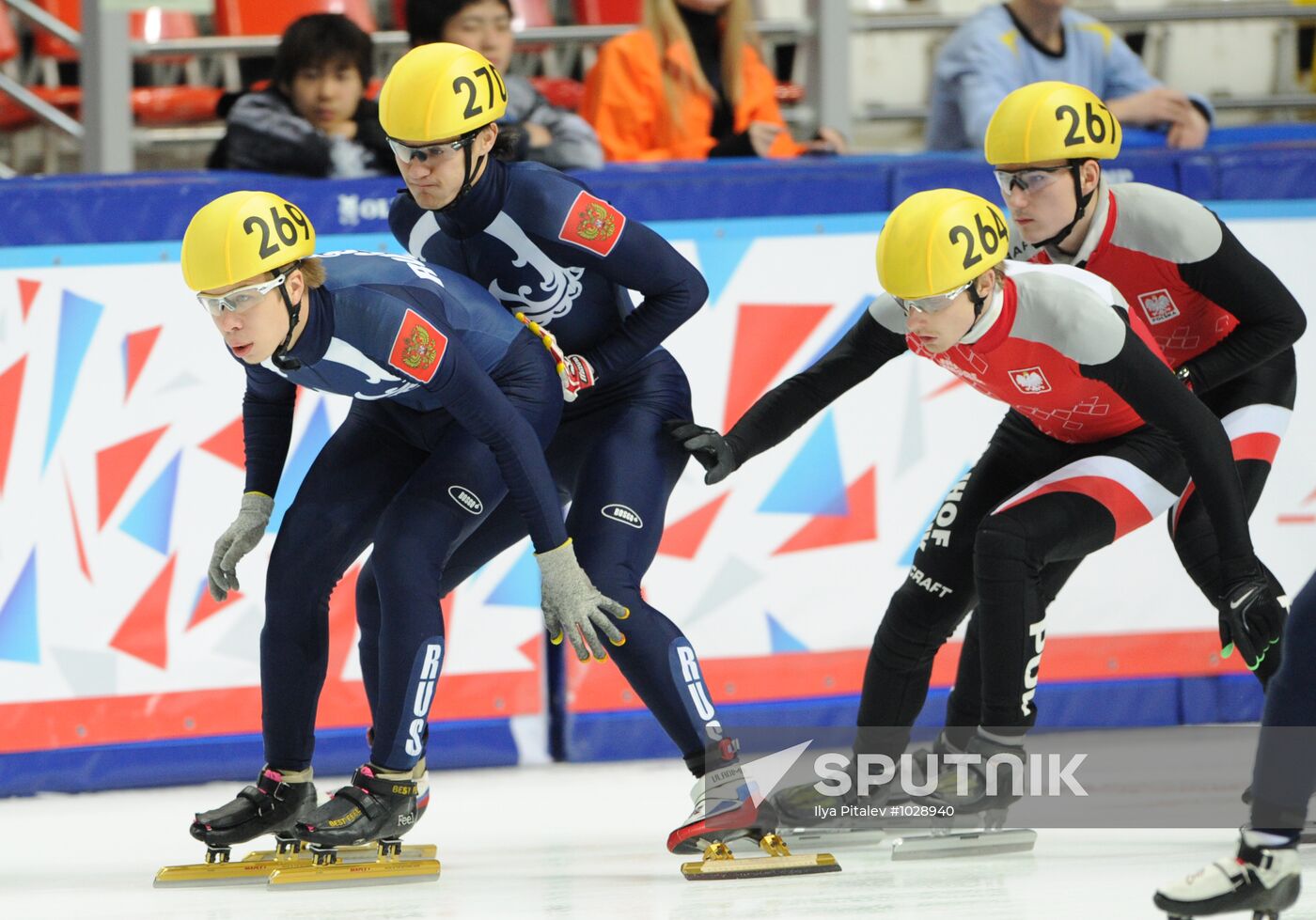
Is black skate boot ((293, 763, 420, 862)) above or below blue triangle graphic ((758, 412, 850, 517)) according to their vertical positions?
below

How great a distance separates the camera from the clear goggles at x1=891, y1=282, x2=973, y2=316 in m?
3.56

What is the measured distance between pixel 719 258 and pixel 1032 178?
4.96 feet

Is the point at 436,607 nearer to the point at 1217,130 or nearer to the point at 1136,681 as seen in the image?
the point at 1136,681

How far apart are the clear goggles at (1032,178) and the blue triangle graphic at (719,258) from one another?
4.68 feet

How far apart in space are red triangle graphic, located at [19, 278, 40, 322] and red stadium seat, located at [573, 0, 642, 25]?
3.56 m

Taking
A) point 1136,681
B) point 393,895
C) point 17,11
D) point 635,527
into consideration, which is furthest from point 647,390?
point 17,11

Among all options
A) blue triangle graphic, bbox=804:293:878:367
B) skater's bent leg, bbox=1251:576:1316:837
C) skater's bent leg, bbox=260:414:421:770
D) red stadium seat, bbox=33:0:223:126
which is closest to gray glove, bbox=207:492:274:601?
skater's bent leg, bbox=260:414:421:770

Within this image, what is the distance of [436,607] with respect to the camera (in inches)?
141

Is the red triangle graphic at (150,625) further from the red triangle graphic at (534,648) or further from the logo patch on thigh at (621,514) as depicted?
the logo patch on thigh at (621,514)

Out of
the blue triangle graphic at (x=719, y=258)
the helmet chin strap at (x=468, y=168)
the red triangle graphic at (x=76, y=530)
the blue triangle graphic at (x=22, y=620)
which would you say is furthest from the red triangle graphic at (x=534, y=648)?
the helmet chin strap at (x=468, y=168)

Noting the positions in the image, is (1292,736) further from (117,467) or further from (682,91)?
(682,91)

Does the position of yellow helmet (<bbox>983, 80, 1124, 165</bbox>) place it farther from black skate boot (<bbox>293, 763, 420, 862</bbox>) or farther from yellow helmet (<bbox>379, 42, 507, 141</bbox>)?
black skate boot (<bbox>293, 763, 420, 862</bbox>)

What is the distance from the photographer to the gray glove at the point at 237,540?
3.87 metres

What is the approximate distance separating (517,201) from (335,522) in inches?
30.8
